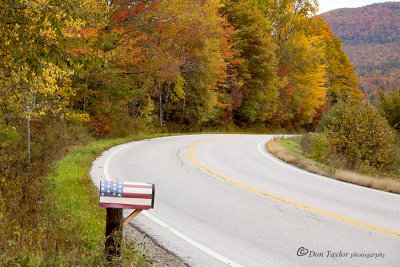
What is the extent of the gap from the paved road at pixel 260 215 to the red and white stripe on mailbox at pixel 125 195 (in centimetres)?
182

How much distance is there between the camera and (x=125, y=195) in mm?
3914

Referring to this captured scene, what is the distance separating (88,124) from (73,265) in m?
15.4

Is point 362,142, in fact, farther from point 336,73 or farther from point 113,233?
point 336,73

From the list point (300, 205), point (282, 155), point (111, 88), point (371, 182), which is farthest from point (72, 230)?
point (111, 88)

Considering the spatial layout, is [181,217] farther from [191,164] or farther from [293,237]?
[191,164]

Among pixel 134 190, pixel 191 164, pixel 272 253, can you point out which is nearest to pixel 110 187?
pixel 134 190

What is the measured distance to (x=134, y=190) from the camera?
3947 mm

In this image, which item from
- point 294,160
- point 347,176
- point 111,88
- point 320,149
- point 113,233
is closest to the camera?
point 113,233

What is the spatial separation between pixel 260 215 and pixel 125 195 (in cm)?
422

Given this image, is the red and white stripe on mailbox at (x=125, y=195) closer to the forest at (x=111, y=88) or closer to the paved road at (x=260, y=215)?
the forest at (x=111, y=88)

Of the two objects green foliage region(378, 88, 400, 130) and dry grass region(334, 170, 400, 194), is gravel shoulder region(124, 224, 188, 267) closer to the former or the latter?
dry grass region(334, 170, 400, 194)

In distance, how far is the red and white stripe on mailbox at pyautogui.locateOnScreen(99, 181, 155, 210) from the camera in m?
3.86

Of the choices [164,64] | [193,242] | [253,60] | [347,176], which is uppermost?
[253,60]

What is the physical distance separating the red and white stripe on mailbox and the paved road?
1818 millimetres
